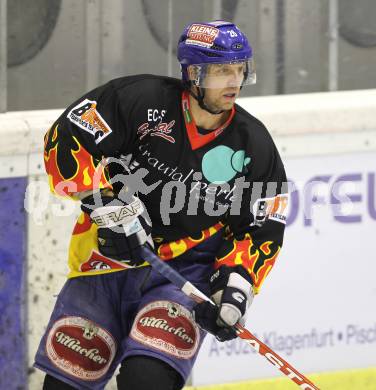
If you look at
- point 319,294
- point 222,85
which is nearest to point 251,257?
point 222,85

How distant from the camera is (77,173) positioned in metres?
3.81

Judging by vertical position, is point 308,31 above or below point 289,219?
above

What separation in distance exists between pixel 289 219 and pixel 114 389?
36.1 inches

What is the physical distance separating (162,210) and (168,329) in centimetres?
37

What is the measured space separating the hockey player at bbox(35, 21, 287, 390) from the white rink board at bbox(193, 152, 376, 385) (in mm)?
1002

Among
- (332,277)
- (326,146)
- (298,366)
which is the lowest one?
(298,366)

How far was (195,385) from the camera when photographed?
4.92m

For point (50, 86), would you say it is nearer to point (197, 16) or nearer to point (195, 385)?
point (197, 16)

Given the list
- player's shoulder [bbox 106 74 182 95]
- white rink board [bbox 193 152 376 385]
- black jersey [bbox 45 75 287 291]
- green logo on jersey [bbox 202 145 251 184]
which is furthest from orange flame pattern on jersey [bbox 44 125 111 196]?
white rink board [bbox 193 152 376 385]

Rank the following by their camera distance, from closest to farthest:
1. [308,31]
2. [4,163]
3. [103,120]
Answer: [103,120], [4,163], [308,31]

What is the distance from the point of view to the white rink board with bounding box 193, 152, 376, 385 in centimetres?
500

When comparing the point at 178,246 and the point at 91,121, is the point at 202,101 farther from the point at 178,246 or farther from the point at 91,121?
the point at 178,246

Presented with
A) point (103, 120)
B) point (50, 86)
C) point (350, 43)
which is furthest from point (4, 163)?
point (350, 43)

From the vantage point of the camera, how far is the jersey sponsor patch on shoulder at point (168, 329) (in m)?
3.80
